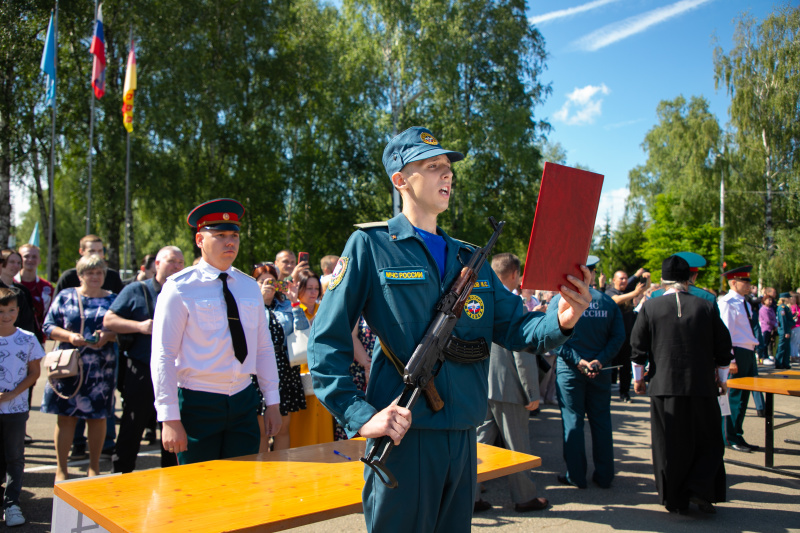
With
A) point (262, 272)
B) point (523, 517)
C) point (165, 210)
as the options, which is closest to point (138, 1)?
point (165, 210)

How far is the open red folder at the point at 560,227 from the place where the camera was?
6.91 ft

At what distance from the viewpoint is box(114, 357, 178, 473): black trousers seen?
5.20m

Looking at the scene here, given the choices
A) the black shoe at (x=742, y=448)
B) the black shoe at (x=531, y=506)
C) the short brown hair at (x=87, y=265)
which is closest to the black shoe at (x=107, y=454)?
the short brown hair at (x=87, y=265)

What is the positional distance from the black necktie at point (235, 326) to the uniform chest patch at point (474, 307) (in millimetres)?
1823

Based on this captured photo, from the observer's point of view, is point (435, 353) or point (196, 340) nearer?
point (435, 353)

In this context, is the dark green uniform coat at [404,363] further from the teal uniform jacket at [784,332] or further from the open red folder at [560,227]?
the teal uniform jacket at [784,332]

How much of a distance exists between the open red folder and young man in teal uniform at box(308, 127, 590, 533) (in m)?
0.08

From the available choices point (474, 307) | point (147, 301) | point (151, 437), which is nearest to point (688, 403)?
point (474, 307)

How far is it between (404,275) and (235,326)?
1801mm

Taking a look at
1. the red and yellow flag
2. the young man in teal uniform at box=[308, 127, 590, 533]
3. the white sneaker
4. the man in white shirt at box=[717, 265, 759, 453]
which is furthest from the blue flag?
the young man in teal uniform at box=[308, 127, 590, 533]

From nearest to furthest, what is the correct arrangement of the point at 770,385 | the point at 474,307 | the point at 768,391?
the point at 474,307 < the point at 768,391 < the point at 770,385

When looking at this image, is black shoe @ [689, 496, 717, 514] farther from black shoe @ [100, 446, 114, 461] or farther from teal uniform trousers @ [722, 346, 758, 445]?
black shoe @ [100, 446, 114, 461]

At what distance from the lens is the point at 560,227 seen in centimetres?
216

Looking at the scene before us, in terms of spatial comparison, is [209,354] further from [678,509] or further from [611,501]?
[678,509]
